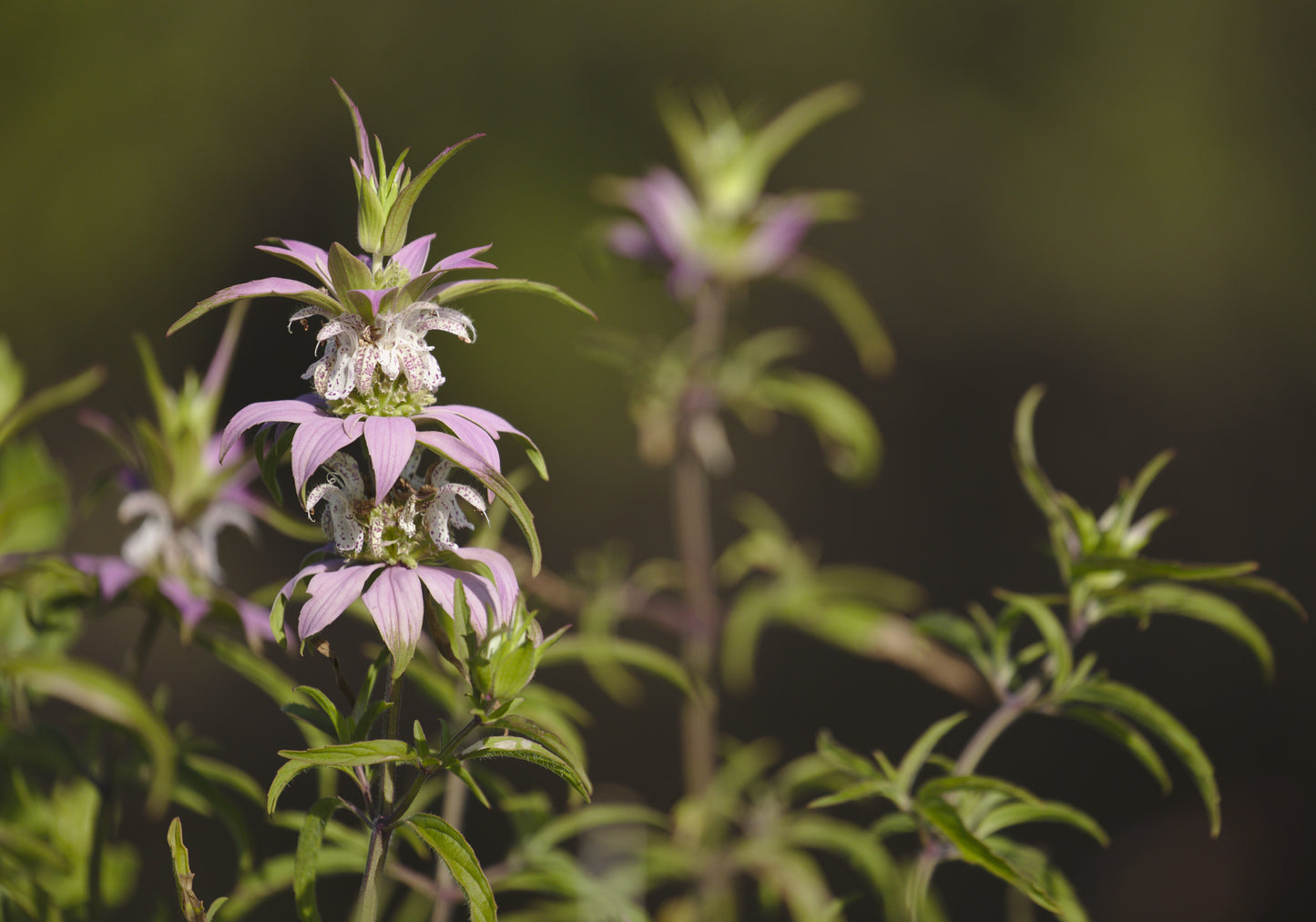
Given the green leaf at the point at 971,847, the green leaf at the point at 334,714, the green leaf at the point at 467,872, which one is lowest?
the green leaf at the point at 467,872

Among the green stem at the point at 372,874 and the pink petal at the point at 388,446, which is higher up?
the pink petal at the point at 388,446

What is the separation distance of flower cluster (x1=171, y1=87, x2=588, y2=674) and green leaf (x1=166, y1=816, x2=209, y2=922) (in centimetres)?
10

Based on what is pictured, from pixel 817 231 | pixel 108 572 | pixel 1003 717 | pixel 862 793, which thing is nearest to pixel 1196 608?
pixel 1003 717

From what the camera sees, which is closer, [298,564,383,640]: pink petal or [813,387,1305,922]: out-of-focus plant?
[298,564,383,640]: pink petal

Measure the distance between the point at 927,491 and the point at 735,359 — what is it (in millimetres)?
2233

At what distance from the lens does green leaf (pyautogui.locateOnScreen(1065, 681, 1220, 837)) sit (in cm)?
52

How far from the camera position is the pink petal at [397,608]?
42 cm

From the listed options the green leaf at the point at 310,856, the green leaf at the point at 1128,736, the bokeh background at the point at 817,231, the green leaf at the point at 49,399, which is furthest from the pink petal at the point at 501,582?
the bokeh background at the point at 817,231

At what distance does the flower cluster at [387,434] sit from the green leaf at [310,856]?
3.6 inches

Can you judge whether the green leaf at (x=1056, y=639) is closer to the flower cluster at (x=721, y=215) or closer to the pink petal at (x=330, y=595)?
the pink petal at (x=330, y=595)

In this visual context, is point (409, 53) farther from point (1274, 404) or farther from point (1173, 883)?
point (1173, 883)

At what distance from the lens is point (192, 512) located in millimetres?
666

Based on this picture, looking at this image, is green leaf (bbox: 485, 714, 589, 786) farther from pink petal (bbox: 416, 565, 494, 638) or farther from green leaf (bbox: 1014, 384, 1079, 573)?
green leaf (bbox: 1014, 384, 1079, 573)

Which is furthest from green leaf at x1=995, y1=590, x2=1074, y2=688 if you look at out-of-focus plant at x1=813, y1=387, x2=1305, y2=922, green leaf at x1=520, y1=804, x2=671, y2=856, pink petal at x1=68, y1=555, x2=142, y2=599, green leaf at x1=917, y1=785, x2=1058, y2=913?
pink petal at x1=68, y1=555, x2=142, y2=599
